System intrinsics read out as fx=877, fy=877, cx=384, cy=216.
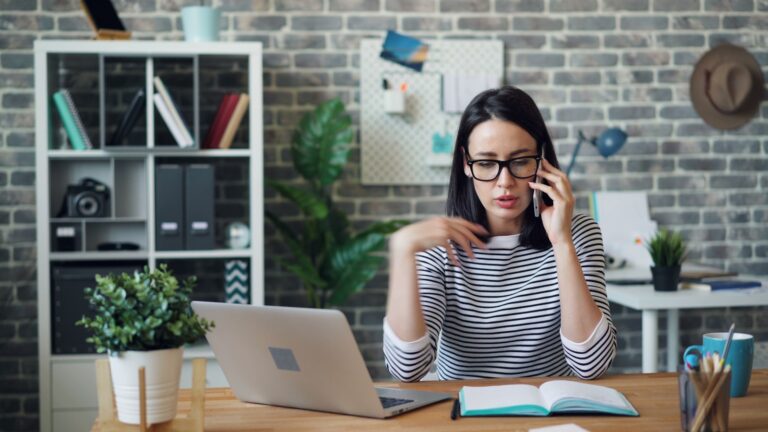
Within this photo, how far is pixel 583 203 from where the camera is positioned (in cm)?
412

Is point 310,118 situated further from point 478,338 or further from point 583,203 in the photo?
point 478,338

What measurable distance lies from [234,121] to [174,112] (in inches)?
9.5

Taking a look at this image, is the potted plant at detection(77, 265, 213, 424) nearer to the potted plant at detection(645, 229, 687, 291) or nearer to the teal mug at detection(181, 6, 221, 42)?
the potted plant at detection(645, 229, 687, 291)

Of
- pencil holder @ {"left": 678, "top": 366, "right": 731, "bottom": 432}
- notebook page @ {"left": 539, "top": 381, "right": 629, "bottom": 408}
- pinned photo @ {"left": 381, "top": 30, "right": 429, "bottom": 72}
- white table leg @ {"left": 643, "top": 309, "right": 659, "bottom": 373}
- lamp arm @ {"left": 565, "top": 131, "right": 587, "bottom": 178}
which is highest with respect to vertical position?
pinned photo @ {"left": 381, "top": 30, "right": 429, "bottom": 72}

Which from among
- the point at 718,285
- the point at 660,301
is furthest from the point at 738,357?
the point at 718,285

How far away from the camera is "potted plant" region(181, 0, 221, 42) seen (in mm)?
3543

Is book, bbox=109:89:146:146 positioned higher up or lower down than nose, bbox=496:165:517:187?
higher up

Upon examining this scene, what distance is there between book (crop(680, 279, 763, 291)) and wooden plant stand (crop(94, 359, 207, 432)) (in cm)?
232

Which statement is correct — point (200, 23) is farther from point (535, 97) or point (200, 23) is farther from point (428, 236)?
point (428, 236)

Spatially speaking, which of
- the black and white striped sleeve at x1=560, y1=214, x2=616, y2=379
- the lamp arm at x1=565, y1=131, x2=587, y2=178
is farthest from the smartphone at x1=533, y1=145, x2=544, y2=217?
the lamp arm at x1=565, y1=131, x2=587, y2=178

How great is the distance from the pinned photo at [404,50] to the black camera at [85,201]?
54.3 inches

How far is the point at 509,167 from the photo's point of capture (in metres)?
1.97

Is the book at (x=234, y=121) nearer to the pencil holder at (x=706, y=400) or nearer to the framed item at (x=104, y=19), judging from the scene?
the framed item at (x=104, y=19)

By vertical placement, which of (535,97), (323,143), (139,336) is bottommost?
(139,336)
